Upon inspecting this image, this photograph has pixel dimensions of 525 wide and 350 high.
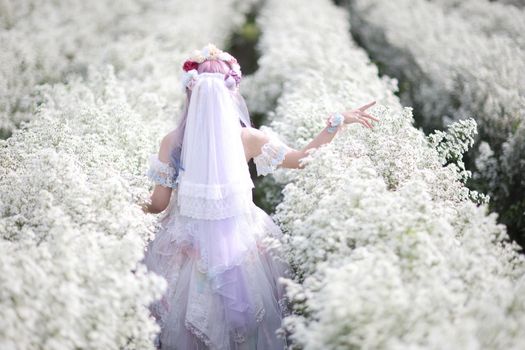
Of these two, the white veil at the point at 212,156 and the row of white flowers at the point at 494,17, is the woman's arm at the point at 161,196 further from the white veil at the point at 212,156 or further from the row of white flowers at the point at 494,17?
the row of white flowers at the point at 494,17

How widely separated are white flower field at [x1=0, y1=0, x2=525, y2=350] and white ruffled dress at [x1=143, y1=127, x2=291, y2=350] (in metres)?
0.19

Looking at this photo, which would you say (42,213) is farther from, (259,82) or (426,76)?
(426,76)

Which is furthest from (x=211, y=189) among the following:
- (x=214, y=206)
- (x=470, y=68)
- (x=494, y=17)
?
(x=494, y=17)

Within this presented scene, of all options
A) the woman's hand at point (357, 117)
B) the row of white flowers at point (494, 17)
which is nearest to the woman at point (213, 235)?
the woman's hand at point (357, 117)

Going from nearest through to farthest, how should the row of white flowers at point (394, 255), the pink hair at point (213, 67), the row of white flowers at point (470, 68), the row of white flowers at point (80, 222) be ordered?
the row of white flowers at point (394, 255) → the row of white flowers at point (80, 222) → the pink hair at point (213, 67) → the row of white flowers at point (470, 68)

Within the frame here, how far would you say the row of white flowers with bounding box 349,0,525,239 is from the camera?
5293 mm

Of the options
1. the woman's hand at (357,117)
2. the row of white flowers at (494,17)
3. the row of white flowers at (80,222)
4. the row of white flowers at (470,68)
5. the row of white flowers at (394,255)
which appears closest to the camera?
the row of white flowers at (394,255)

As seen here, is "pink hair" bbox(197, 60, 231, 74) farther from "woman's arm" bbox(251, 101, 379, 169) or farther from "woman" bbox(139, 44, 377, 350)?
"woman's arm" bbox(251, 101, 379, 169)

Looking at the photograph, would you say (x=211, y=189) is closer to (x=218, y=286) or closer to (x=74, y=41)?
(x=218, y=286)

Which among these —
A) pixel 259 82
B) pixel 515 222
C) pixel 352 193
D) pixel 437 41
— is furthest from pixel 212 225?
pixel 437 41

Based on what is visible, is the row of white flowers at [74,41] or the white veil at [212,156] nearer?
the white veil at [212,156]

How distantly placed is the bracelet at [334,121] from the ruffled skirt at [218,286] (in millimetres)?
864

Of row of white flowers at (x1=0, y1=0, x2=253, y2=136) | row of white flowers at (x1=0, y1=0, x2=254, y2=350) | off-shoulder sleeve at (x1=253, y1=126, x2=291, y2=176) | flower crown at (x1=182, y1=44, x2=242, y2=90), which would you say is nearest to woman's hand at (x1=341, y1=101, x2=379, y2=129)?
off-shoulder sleeve at (x1=253, y1=126, x2=291, y2=176)

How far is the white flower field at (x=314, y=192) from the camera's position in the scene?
2.35 meters
